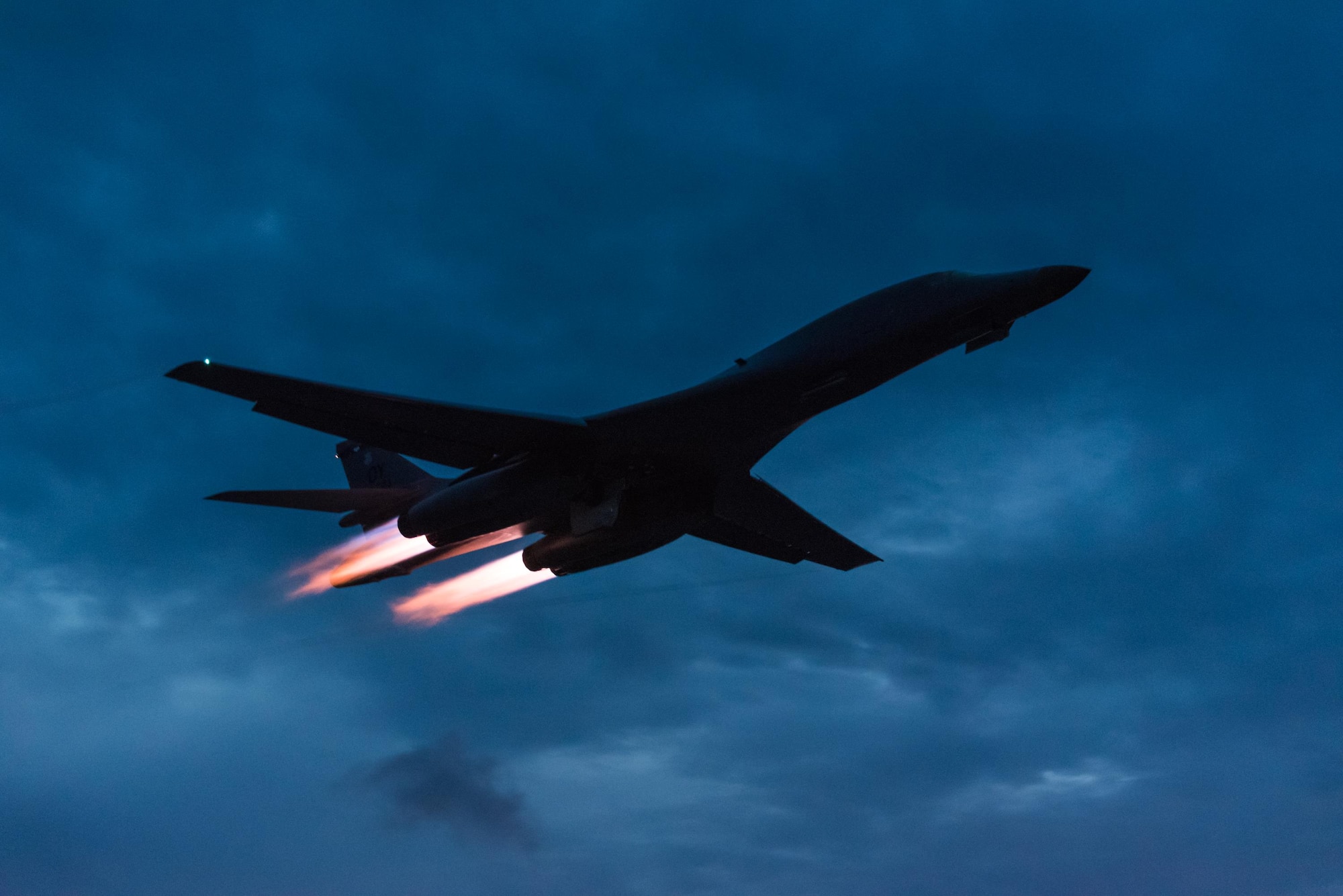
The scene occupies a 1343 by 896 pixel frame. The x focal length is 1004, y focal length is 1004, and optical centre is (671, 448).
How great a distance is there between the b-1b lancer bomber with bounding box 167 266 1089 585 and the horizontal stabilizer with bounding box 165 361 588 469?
39 millimetres

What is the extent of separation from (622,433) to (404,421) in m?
5.62

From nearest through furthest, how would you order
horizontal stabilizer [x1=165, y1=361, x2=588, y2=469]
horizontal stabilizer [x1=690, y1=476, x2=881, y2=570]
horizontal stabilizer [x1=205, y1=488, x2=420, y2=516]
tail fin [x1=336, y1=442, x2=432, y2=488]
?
horizontal stabilizer [x1=165, y1=361, x2=588, y2=469] → horizontal stabilizer [x1=205, y1=488, x2=420, y2=516] → horizontal stabilizer [x1=690, y1=476, x2=881, y2=570] → tail fin [x1=336, y1=442, x2=432, y2=488]

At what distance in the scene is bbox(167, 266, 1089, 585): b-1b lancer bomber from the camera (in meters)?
24.6

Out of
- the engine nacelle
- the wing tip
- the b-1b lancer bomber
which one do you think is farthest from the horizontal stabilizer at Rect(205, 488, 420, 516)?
the wing tip

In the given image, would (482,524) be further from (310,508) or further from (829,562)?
(829,562)

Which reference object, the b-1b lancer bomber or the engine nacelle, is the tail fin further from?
the engine nacelle

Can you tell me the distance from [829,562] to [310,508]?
1747cm

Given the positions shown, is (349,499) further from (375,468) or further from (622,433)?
(622,433)

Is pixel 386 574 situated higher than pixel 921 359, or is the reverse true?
pixel 921 359

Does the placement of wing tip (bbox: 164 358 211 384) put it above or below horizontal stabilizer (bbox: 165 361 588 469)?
below

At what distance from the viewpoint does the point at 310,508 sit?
96.3 feet

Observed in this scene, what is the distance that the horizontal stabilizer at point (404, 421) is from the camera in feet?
75.5

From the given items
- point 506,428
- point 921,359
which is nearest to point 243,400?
point 506,428

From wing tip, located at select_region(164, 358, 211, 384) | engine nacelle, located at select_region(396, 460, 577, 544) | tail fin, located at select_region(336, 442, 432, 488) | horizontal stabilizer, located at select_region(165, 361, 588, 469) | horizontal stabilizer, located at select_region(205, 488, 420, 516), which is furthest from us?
tail fin, located at select_region(336, 442, 432, 488)
